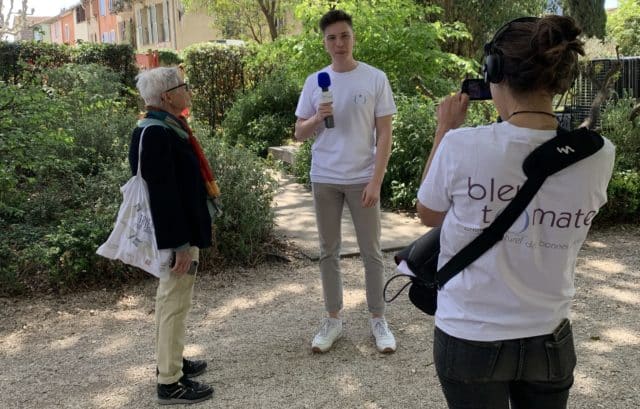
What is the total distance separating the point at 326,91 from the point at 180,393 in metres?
1.90

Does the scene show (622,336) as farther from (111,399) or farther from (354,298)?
(111,399)

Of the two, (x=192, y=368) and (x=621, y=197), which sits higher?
(x=621, y=197)

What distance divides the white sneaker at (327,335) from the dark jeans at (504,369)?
225 centimetres

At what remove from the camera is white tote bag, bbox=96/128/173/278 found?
3.19 meters

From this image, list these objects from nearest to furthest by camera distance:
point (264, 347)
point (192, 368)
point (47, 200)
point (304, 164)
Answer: point (192, 368) < point (264, 347) < point (47, 200) < point (304, 164)

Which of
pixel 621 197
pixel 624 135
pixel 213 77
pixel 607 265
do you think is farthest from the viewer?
pixel 213 77

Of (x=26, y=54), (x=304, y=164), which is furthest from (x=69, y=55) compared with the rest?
(x=304, y=164)

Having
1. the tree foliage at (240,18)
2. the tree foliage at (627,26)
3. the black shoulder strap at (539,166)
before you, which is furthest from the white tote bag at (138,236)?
the tree foliage at (627,26)

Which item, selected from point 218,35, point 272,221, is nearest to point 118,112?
point 272,221

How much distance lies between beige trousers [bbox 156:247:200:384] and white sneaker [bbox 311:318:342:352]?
98cm

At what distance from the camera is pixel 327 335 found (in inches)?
160

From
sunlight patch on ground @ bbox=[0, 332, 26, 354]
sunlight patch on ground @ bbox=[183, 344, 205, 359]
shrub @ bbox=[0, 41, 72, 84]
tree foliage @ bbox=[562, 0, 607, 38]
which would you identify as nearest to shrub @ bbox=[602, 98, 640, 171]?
sunlight patch on ground @ bbox=[183, 344, 205, 359]

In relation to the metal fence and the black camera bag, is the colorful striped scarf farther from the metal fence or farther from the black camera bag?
the metal fence

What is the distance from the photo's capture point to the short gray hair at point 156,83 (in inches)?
126
